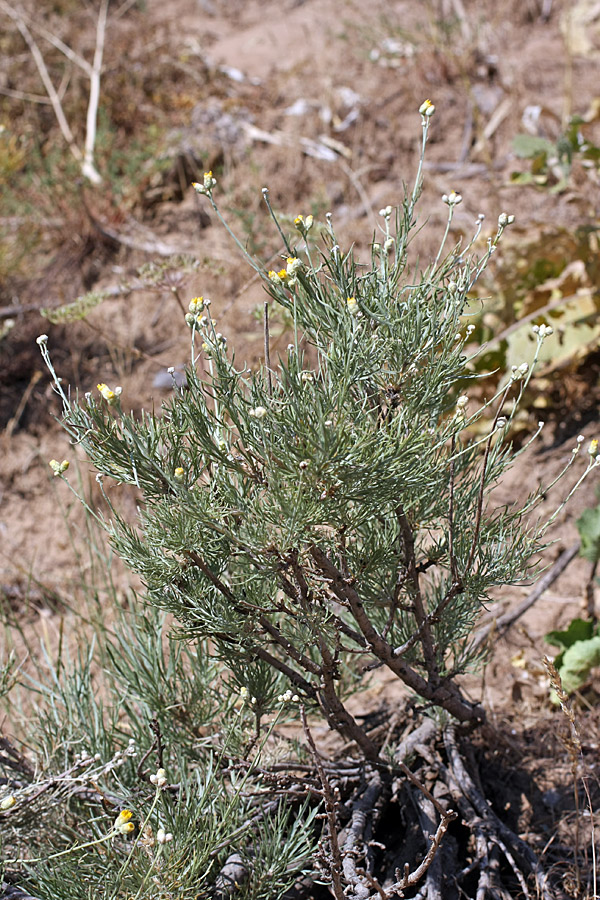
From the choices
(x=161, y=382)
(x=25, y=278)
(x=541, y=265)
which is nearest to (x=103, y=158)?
(x=25, y=278)

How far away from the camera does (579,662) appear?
92.4 inches

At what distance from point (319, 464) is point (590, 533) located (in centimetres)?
160

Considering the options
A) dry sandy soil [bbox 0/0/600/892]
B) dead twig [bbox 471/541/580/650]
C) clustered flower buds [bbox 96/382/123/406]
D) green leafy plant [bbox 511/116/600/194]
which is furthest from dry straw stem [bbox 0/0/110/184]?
clustered flower buds [bbox 96/382/123/406]

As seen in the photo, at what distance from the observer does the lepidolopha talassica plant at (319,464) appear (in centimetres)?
125

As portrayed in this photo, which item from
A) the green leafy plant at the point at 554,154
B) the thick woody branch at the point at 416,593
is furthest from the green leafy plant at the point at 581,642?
the green leafy plant at the point at 554,154

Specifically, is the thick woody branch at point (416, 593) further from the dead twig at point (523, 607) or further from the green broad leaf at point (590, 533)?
the green broad leaf at point (590, 533)

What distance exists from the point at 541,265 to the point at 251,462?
2.65m

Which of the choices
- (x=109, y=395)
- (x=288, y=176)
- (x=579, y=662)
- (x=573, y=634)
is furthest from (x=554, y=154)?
(x=109, y=395)

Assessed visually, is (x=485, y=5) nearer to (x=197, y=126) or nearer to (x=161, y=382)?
(x=197, y=126)

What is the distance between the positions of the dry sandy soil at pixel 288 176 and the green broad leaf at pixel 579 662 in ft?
1.53

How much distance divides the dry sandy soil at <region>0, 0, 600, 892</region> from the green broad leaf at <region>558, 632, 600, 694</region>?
0.47m

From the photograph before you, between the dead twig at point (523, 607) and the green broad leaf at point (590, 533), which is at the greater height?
the green broad leaf at point (590, 533)

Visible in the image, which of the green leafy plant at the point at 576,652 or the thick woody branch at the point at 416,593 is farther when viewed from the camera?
the green leafy plant at the point at 576,652

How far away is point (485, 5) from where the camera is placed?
585 cm
